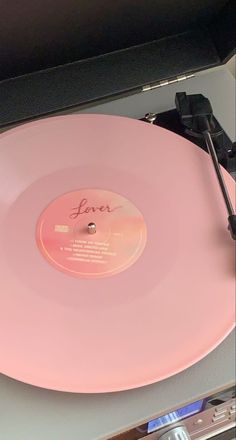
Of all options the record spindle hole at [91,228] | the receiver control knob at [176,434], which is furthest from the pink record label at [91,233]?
the receiver control knob at [176,434]

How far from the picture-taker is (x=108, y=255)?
792mm

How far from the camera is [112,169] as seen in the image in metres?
0.87

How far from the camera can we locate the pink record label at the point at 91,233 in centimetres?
78

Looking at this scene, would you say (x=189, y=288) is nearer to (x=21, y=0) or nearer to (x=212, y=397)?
(x=212, y=397)

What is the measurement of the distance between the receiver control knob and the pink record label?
209 millimetres

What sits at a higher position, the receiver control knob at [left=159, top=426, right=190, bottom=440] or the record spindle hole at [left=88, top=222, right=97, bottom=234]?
the record spindle hole at [left=88, top=222, right=97, bottom=234]

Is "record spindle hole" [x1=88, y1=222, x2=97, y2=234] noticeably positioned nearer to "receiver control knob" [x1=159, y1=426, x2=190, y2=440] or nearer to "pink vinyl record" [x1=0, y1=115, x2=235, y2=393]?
"pink vinyl record" [x1=0, y1=115, x2=235, y2=393]

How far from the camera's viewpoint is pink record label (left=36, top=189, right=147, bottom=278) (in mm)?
781

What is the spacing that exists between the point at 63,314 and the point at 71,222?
0.14 metres

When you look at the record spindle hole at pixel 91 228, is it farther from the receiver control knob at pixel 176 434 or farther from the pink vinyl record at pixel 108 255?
the receiver control knob at pixel 176 434

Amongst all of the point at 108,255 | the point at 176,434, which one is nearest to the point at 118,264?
the point at 108,255

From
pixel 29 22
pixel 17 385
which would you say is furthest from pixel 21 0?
pixel 17 385

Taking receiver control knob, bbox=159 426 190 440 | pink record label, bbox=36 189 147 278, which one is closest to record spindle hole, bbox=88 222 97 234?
pink record label, bbox=36 189 147 278

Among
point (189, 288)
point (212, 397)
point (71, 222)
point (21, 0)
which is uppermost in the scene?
point (21, 0)
